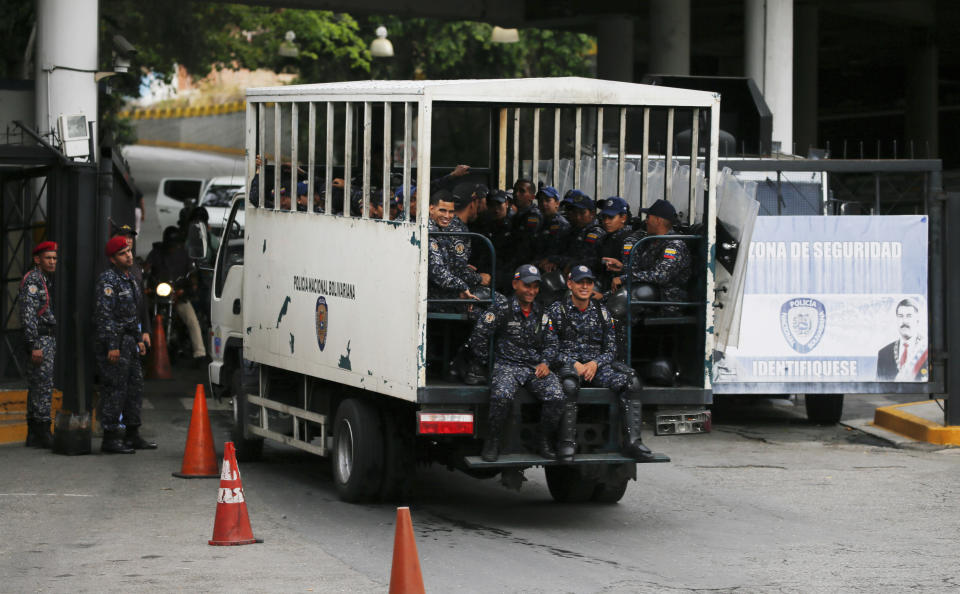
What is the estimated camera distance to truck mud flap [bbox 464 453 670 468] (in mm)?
9312

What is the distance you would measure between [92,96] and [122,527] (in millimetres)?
8759

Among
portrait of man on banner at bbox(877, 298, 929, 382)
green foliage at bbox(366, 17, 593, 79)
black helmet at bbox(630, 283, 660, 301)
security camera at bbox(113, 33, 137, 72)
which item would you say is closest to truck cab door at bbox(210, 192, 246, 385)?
black helmet at bbox(630, 283, 660, 301)

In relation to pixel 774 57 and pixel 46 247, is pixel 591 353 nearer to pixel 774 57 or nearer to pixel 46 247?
pixel 46 247

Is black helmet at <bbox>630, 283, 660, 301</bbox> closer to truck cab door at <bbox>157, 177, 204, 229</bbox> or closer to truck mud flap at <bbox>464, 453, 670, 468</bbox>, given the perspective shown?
truck mud flap at <bbox>464, 453, 670, 468</bbox>

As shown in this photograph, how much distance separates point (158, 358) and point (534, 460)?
1001 cm

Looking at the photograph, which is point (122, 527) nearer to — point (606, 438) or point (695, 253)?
point (606, 438)

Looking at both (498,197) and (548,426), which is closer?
(548,426)

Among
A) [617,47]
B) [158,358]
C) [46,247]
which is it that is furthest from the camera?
[617,47]

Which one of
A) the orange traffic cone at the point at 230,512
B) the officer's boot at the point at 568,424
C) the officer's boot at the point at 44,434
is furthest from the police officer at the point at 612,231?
the officer's boot at the point at 44,434

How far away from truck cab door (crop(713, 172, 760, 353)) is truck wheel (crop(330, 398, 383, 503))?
2587mm

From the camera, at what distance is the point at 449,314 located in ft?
31.5

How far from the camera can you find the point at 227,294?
1328 cm

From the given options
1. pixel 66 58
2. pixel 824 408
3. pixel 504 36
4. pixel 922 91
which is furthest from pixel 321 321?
pixel 922 91

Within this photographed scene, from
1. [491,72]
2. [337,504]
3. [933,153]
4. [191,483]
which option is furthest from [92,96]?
[933,153]
